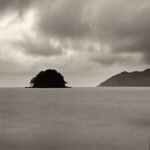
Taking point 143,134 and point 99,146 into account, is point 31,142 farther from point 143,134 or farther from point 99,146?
point 143,134

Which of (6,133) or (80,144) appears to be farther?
(6,133)

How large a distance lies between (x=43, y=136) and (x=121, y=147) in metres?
9.62

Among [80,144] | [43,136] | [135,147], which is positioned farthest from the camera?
[43,136]

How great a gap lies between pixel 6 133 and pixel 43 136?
516 cm

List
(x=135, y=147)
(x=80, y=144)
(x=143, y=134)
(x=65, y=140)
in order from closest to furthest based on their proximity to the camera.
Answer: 1. (x=135, y=147)
2. (x=80, y=144)
3. (x=65, y=140)
4. (x=143, y=134)

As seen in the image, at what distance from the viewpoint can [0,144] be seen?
2630cm

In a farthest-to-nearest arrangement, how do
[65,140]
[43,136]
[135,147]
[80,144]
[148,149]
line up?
[43,136], [65,140], [80,144], [135,147], [148,149]

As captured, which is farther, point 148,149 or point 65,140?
point 65,140

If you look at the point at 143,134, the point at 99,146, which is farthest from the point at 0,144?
the point at 143,134

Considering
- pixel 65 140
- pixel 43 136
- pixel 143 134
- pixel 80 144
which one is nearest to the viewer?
pixel 80 144

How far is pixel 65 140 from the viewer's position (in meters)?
29.2

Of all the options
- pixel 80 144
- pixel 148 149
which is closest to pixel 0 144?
pixel 80 144

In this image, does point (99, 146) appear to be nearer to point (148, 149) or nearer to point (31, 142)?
point (148, 149)

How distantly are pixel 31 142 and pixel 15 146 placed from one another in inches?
86.3
